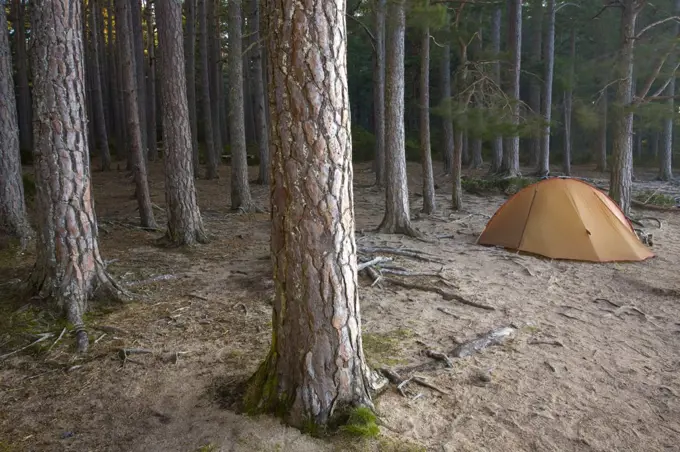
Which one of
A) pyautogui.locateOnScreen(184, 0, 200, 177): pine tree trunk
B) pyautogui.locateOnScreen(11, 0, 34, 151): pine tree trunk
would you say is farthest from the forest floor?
pyautogui.locateOnScreen(11, 0, 34, 151): pine tree trunk

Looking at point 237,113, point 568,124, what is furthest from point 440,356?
point 568,124

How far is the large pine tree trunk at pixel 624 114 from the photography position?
1037cm

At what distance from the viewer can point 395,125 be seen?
966 cm

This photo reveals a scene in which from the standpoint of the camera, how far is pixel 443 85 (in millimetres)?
20234

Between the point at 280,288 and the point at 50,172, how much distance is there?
124 inches

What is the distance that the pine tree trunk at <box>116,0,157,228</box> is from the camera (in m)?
9.66

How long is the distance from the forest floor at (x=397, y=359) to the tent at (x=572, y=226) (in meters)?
0.27

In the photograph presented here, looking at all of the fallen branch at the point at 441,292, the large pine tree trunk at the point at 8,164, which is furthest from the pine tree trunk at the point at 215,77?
the fallen branch at the point at 441,292

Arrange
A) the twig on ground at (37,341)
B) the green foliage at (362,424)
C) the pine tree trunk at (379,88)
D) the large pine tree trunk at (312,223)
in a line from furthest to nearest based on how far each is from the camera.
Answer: the pine tree trunk at (379,88) < the twig on ground at (37,341) < the green foliage at (362,424) < the large pine tree trunk at (312,223)

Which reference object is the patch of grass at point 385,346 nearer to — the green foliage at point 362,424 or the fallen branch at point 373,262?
the green foliage at point 362,424

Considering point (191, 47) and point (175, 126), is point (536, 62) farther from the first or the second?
point (175, 126)

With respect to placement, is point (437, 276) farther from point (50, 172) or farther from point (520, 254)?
point (50, 172)

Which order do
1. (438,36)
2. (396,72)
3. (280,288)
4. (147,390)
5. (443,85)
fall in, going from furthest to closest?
(443,85) < (438,36) < (396,72) < (147,390) < (280,288)

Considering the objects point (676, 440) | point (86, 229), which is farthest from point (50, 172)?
point (676, 440)
